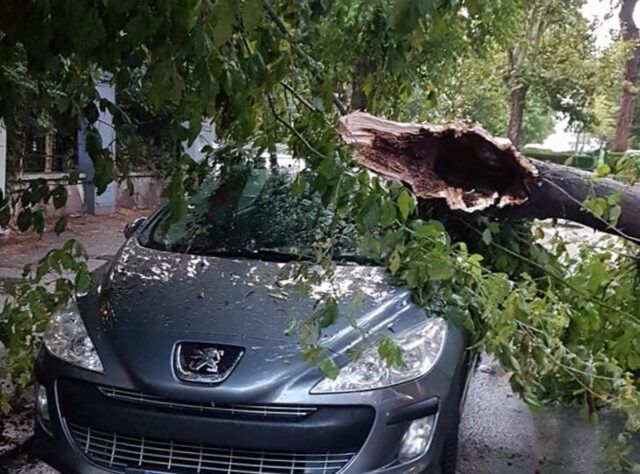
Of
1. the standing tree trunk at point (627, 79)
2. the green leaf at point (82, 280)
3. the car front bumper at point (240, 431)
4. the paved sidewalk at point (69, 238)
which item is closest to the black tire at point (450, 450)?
the car front bumper at point (240, 431)

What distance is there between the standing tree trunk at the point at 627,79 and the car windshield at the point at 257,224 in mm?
20235

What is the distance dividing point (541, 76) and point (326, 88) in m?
20.8

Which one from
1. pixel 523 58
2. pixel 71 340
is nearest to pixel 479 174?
pixel 71 340

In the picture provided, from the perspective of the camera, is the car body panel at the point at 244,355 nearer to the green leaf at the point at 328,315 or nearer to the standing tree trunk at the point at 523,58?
the green leaf at the point at 328,315

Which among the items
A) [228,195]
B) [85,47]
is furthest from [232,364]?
[228,195]

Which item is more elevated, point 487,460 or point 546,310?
point 546,310

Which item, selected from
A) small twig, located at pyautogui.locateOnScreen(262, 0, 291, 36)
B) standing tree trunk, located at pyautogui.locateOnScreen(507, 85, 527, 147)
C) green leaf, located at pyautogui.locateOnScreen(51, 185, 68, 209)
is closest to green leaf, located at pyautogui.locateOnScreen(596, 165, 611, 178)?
small twig, located at pyautogui.locateOnScreen(262, 0, 291, 36)

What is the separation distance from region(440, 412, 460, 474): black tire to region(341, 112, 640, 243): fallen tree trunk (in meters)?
1.25

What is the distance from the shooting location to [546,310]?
12.3ft

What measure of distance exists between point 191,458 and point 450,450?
1144 millimetres

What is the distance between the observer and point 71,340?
321 centimetres

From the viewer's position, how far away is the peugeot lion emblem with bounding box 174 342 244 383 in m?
2.88

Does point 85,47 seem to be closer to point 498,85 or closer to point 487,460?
point 487,460

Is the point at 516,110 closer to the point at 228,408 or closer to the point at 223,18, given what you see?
the point at 228,408
